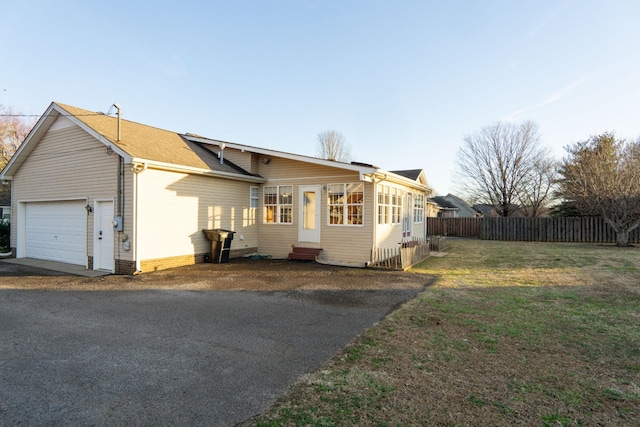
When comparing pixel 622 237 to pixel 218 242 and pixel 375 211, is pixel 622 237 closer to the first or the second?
pixel 375 211

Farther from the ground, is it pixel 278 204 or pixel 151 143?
pixel 151 143

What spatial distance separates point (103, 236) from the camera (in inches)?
436

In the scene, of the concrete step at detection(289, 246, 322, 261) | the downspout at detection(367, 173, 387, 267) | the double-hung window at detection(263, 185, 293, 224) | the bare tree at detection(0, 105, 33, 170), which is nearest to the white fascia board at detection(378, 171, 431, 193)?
the downspout at detection(367, 173, 387, 267)

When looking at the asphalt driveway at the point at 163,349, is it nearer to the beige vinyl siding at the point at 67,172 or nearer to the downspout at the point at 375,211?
the downspout at the point at 375,211

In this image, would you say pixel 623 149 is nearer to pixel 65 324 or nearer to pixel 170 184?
pixel 170 184

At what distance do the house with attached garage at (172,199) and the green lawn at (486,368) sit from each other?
539 centimetres

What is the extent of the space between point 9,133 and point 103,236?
26.5 m

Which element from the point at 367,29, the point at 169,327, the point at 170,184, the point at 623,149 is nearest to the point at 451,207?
the point at 623,149

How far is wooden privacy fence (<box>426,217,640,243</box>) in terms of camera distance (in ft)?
71.3

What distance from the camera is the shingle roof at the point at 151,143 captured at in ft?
35.4

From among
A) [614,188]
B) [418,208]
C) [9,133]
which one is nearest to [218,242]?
[418,208]

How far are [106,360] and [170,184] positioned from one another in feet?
25.2

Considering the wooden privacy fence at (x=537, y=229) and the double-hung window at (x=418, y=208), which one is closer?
the double-hung window at (x=418, y=208)

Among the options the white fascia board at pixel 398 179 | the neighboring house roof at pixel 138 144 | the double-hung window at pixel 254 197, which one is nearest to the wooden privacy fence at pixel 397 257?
the white fascia board at pixel 398 179
